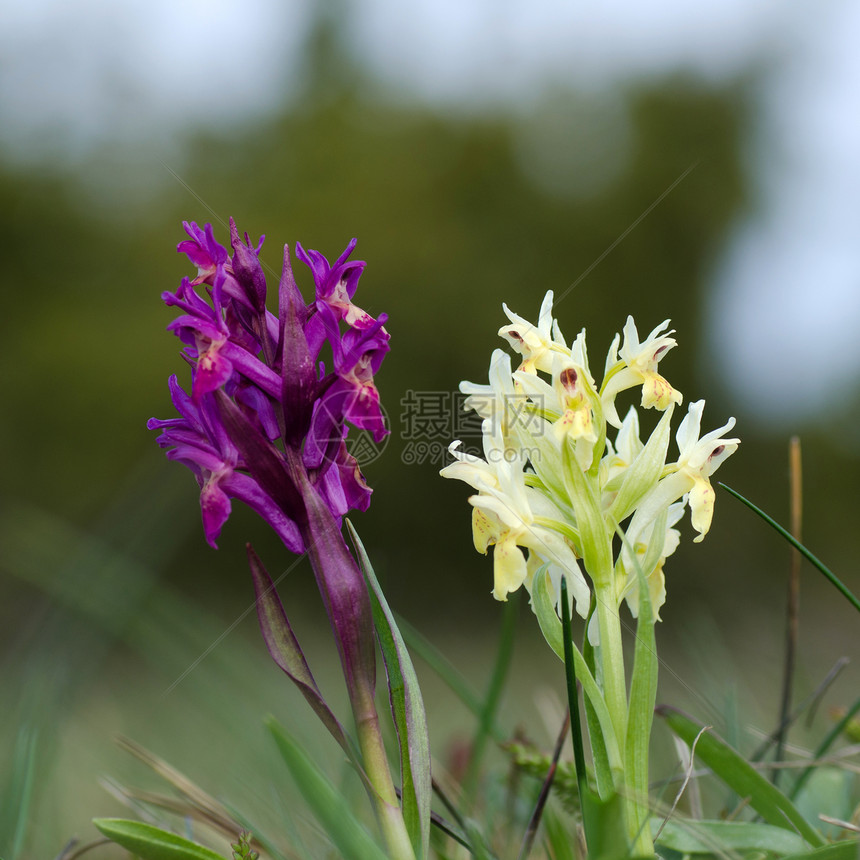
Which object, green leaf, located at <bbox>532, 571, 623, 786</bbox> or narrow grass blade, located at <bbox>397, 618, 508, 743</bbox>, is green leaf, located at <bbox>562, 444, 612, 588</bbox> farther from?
narrow grass blade, located at <bbox>397, 618, 508, 743</bbox>

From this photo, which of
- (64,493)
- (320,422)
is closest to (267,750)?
(320,422)

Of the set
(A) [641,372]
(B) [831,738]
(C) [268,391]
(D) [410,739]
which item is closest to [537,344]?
(A) [641,372]

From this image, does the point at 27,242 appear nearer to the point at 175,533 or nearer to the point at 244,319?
the point at 175,533

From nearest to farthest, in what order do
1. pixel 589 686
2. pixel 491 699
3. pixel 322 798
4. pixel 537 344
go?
pixel 322 798
pixel 589 686
pixel 537 344
pixel 491 699

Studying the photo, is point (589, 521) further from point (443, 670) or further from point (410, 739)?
point (443, 670)

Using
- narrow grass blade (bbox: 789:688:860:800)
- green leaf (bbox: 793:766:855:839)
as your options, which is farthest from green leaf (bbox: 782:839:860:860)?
green leaf (bbox: 793:766:855:839)

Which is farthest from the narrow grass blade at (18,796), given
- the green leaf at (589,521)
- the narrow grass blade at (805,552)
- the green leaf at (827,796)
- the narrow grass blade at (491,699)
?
the green leaf at (827,796)

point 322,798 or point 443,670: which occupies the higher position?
point 443,670
